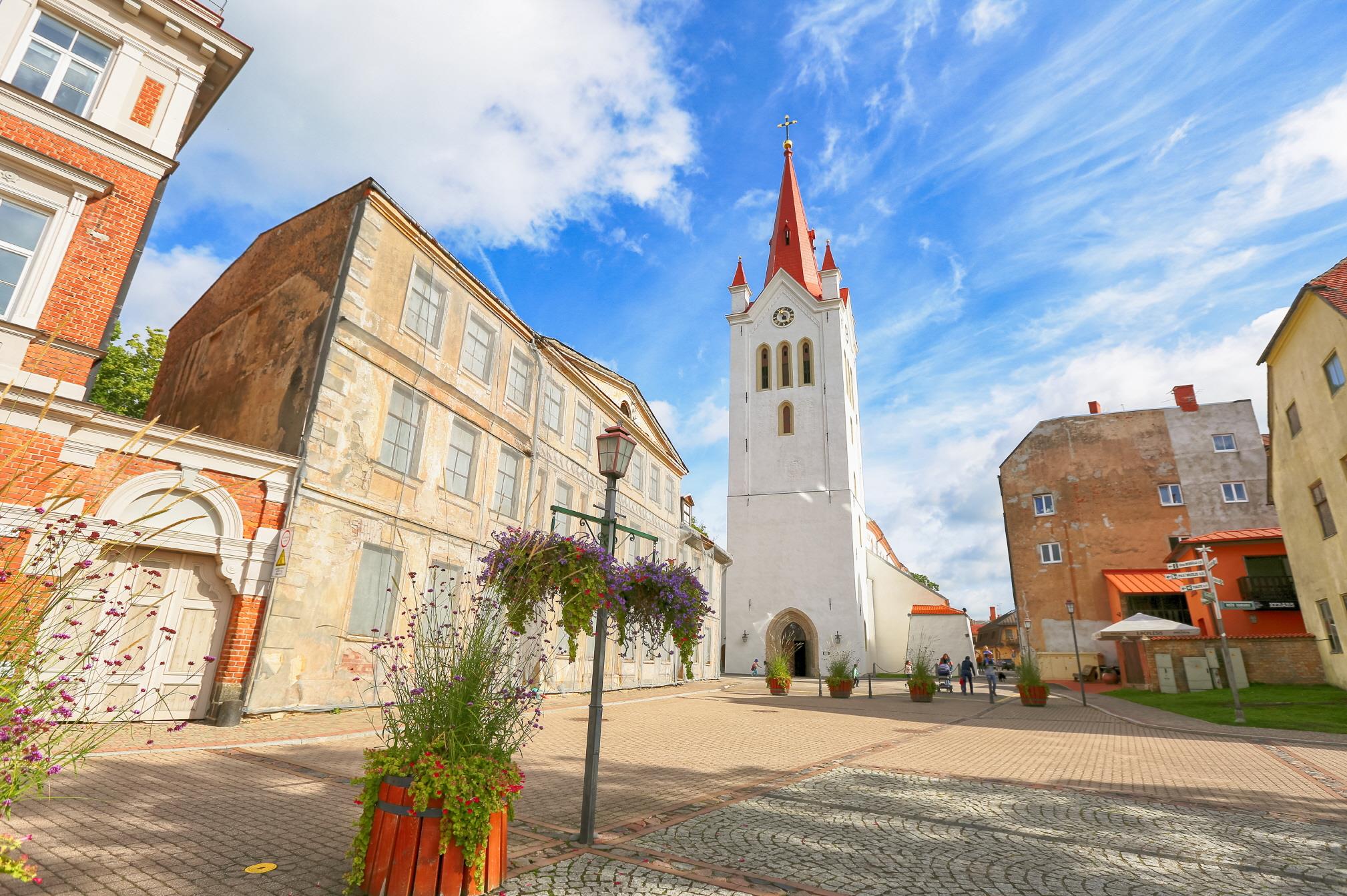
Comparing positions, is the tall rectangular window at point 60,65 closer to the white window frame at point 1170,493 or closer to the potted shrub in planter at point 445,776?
the potted shrub in planter at point 445,776

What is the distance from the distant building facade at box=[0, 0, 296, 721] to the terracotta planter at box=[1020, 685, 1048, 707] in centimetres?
1960

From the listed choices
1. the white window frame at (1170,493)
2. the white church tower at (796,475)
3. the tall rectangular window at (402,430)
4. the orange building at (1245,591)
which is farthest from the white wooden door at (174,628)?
the white window frame at (1170,493)

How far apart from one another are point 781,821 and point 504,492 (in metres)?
12.2

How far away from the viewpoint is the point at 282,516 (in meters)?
10.8

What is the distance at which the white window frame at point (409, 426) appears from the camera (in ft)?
42.5

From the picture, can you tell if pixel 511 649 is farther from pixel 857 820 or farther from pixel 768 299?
pixel 768 299

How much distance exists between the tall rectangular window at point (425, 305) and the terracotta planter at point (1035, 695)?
18829 mm

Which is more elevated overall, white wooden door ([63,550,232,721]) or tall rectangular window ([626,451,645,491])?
tall rectangular window ([626,451,645,491])

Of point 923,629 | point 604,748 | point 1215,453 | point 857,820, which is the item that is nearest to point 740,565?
point 923,629

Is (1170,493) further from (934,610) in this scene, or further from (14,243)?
(14,243)

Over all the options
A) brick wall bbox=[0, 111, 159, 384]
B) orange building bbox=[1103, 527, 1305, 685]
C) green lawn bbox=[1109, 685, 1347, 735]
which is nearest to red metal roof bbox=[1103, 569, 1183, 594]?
orange building bbox=[1103, 527, 1305, 685]

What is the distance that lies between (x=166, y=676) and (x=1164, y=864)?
39.8 ft

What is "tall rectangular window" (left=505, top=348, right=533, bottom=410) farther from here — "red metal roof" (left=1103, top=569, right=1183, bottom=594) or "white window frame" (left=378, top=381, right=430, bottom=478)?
"red metal roof" (left=1103, top=569, right=1183, bottom=594)

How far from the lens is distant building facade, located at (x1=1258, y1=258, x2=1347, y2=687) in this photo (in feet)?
51.5
